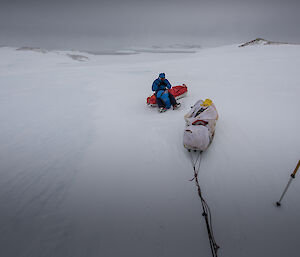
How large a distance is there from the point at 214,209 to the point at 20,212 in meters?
3.97

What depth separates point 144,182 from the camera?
13.1 feet

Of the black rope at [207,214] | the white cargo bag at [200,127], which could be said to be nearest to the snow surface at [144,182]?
the black rope at [207,214]

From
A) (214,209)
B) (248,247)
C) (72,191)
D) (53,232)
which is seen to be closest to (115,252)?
(53,232)

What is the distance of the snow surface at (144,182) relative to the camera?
293 centimetres

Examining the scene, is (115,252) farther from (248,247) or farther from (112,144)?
(112,144)

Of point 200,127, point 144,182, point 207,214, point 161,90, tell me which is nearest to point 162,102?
point 161,90

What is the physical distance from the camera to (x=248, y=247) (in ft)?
9.17

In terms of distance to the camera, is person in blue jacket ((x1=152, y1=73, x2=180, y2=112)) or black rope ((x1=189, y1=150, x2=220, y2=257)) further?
person in blue jacket ((x1=152, y1=73, x2=180, y2=112))

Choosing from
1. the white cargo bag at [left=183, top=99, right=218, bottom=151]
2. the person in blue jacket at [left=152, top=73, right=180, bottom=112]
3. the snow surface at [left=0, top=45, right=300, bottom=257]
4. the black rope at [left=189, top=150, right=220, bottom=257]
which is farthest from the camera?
the person in blue jacket at [left=152, top=73, right=180, bottom=112]

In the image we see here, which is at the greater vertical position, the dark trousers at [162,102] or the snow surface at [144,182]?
the dark trousers at [162,102]

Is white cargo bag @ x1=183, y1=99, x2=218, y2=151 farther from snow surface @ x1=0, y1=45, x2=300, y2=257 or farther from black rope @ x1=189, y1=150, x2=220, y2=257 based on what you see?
snow surface @ x1=0, y1=45, x2=300, y2=257

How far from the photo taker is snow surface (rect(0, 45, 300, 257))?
2.93 m

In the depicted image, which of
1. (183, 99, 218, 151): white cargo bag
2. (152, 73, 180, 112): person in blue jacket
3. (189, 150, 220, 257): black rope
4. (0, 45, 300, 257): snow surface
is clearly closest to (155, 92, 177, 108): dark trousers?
(152, 73, 180, 112): person in blue jacket

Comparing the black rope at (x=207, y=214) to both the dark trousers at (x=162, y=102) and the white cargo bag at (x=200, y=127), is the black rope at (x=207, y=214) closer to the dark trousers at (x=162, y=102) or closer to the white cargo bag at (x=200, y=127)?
the white cargo bag at (x=200, y=127)
